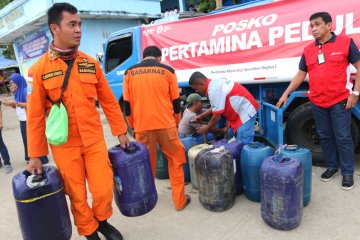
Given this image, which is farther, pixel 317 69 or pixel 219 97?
pixel 219 97

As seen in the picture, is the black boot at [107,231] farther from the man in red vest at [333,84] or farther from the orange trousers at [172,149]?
the man in red vest at [333,84]

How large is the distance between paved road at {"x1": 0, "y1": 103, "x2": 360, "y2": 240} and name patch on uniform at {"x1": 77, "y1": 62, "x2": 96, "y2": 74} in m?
1.58

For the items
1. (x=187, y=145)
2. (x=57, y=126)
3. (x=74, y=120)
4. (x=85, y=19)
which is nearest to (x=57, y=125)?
(x=57, y=126)

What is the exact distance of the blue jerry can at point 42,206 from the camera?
2.15 m

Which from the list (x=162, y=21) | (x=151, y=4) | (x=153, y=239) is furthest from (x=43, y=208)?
(x=151, y=4)

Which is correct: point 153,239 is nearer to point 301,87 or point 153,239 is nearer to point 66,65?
point 66,65

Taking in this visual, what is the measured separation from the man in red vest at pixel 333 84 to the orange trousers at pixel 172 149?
52.9 inches

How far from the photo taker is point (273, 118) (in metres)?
3.87

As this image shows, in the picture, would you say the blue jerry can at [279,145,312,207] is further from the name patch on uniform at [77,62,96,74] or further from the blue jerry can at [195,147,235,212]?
the name patch on uniform at [77,62,96,74]

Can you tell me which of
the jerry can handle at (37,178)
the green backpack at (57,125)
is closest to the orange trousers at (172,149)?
the green backpack at (57,125)

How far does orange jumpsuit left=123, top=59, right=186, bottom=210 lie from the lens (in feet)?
9.98

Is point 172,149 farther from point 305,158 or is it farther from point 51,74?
point 51,74

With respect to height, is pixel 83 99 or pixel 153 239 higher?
pixel 83 99

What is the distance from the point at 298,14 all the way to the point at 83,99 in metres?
2.91
